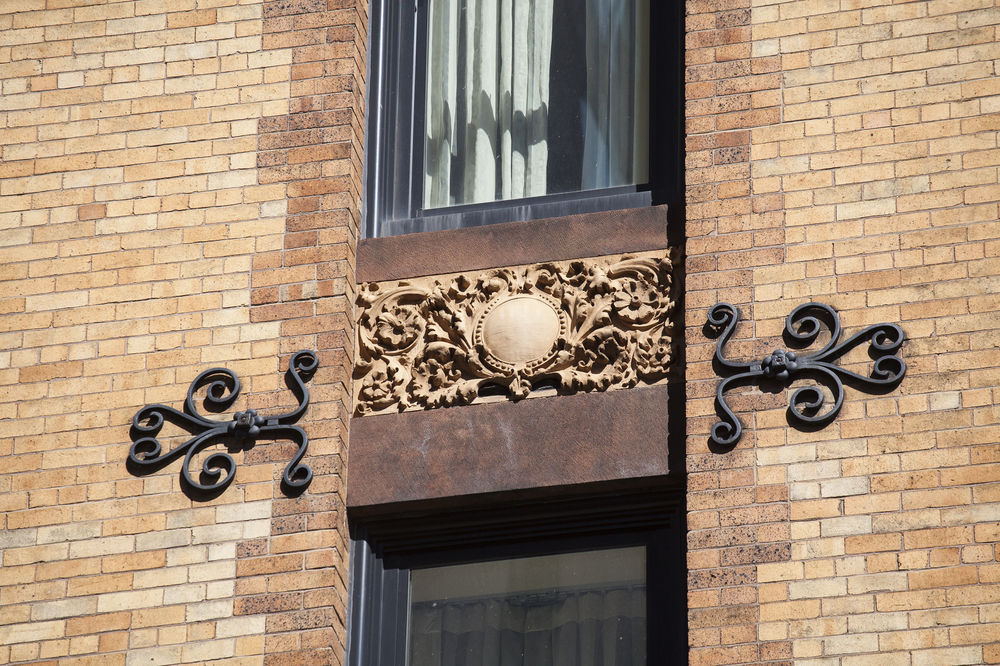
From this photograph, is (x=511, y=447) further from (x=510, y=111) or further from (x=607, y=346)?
(x=510, y=111)

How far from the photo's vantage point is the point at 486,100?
1097cm

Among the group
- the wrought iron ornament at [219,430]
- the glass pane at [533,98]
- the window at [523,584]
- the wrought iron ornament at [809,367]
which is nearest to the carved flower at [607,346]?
the wrought iron ornament at [809,367]

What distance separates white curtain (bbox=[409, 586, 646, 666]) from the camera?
9391 millimetres

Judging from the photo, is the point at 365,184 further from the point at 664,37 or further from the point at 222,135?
the point at 664,37

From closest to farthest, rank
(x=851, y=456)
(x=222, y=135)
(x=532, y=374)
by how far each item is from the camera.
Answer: (x=851, y=456)
(x=532, y=374)
(x=222, y=135)

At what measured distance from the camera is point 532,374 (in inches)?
386

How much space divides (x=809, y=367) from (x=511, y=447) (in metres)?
1.43

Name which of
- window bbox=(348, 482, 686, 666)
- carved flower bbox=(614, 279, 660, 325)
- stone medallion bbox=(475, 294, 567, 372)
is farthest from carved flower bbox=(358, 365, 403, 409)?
Answer: carved flower bbox=(614, 279, 660, 325)

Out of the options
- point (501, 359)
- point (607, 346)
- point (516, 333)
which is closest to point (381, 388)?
point (501, 359)

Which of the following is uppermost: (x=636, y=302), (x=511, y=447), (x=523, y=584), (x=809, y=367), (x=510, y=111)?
(x=510, y=111)

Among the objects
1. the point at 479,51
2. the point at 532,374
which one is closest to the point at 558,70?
the point at 479,51

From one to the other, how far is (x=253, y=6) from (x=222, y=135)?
77 centimetres

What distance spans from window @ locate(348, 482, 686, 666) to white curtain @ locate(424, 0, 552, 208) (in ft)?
6.06

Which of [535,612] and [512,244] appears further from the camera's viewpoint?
[512,244]
